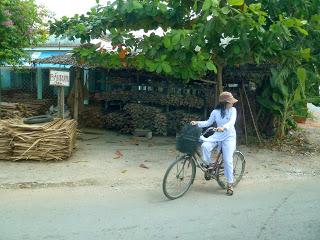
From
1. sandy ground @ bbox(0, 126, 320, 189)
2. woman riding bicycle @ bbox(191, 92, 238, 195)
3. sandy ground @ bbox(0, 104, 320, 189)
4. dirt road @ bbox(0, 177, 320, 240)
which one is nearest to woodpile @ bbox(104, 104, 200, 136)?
sandy ground @ bbox(0, 104, 320, 189)

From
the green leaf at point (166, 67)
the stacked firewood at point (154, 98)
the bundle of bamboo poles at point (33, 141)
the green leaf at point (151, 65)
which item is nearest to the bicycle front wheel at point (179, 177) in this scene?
the green leaf at point (166, 67)

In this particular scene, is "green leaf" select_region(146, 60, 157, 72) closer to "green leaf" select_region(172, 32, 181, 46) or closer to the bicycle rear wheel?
"green leaf" select_region(172, 32, 181, 46)

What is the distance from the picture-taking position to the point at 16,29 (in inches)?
413

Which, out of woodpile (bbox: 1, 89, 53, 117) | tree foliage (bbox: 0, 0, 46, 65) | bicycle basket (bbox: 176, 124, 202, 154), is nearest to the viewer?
bicycle basket (bbox: 176, 124, 202, 154)

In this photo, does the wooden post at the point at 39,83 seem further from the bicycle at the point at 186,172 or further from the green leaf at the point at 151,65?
the bicycle at the point at 186,172

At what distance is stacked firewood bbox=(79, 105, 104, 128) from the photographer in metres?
13.5

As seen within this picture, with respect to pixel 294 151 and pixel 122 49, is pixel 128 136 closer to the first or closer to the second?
pixel 122 49

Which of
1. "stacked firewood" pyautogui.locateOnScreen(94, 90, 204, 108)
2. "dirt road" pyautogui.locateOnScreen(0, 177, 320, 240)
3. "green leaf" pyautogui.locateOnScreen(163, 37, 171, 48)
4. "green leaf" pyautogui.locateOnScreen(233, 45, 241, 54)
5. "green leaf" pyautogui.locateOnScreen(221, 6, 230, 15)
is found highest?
"green leaf" pyautogui.locateOnScreen(221, 6, 230, 15)

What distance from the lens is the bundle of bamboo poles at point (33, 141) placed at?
8.38m

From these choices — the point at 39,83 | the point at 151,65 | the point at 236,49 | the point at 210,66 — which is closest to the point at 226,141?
the point at 210,66

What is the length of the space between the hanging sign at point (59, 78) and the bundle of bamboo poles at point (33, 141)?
3.07ft

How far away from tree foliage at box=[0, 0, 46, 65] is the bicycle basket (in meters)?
5.72

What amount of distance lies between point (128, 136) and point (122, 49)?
325 centimetres

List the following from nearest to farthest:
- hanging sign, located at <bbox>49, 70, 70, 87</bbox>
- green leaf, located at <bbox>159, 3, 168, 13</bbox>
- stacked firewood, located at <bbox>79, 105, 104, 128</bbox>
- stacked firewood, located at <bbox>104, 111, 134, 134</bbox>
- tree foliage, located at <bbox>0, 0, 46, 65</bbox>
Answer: hanging sign, located at <bbox>49, 70, 70, 87</bbox> < green leaf, located at <bbox>159, 3, 168, 13</bbox> < tree foliage, located at <bbox>0, 0, 46, 65</bbox> < stacked firewood, located at <bbox>104, 111, 134, 134</bbox> < stacked firewood, located at <bbox>79, 105, 104, 128</bbox>
